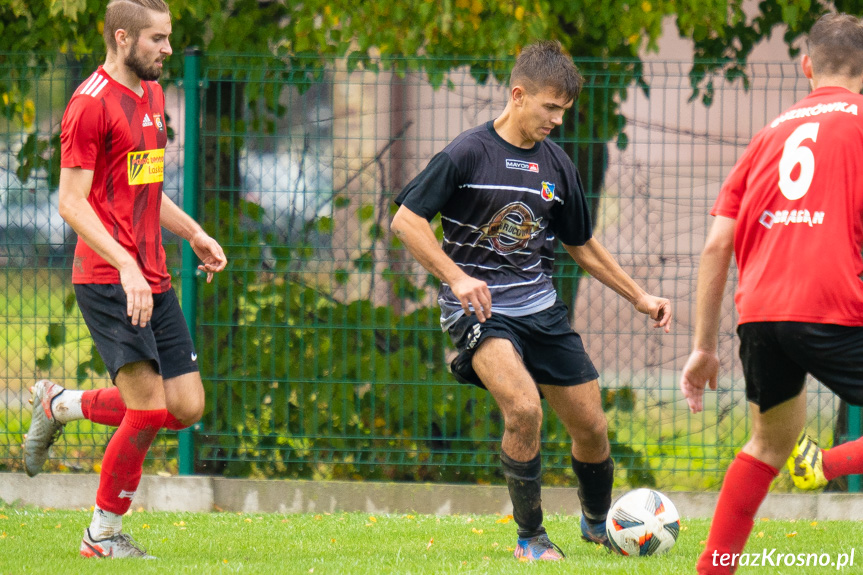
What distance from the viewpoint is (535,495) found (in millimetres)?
4090

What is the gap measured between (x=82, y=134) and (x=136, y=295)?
693 millimetres

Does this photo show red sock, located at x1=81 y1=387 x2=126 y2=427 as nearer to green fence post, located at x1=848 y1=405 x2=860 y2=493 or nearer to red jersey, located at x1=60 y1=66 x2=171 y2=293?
red jersey, located at x1=60 y1=66 x2=171 y2=293

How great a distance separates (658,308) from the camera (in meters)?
4.25

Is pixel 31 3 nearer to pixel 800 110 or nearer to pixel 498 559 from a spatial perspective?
pixel 498 559

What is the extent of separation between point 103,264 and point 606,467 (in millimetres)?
2261

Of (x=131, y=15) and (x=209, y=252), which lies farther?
(x=209, y=252)

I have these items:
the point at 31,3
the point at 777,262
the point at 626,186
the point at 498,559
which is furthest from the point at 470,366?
the point at 31,3

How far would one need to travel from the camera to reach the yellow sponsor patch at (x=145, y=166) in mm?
4086

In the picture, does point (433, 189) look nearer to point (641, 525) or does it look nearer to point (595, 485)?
point (595, 485)

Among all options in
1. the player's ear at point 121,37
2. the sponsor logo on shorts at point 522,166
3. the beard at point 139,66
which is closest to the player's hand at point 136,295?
the beard at point 139,66

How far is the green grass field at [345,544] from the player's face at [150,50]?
75.9 inches

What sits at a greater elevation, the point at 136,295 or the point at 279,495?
the point at 136,295

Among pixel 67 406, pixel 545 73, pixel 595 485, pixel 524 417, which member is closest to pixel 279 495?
pixel 67 406

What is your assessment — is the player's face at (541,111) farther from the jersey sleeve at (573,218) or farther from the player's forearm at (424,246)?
the player's forearm at (424,246)
